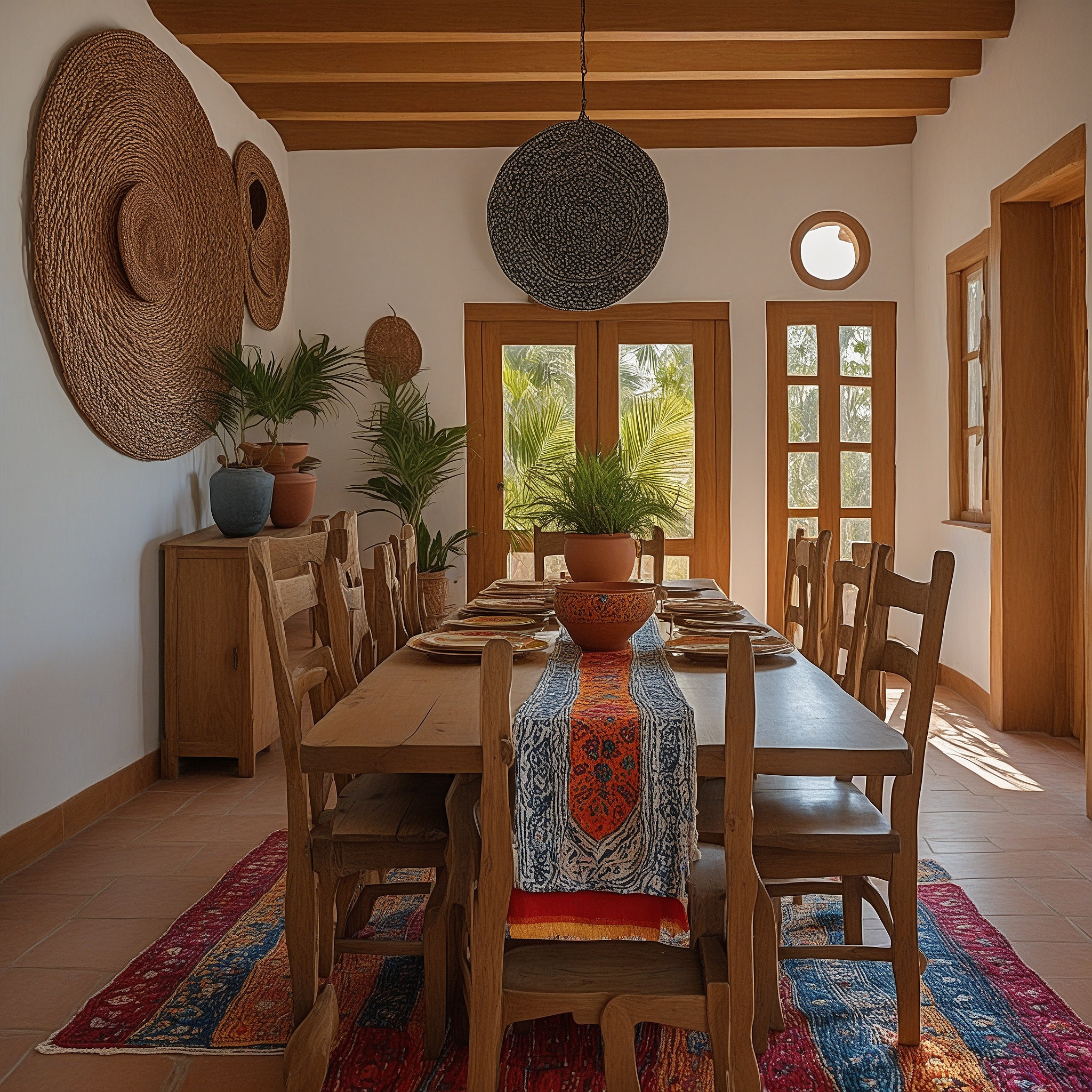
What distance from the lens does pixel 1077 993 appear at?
2.34 m

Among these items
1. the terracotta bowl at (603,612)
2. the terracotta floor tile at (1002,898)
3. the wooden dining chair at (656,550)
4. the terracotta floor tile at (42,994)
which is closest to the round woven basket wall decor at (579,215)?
the wooden dining chair at (656,550)

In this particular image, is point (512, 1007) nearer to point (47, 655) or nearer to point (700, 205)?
point (47, 655)

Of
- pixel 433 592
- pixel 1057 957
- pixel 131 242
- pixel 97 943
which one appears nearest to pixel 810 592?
pixel 1057 957

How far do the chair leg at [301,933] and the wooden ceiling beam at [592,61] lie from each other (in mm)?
3896

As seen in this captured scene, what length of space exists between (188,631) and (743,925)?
312 cm

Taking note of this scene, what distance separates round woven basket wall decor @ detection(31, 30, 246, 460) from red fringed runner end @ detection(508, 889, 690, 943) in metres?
2.63

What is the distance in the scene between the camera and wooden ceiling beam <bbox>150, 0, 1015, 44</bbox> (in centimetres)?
433

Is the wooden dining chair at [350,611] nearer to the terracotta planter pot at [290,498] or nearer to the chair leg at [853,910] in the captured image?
the chair leg at [853,910]

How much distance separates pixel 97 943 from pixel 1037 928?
2.39 metres

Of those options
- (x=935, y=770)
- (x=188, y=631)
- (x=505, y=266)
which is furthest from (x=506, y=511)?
(x=935, y=770)

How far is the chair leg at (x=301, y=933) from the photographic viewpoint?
6.63 feet

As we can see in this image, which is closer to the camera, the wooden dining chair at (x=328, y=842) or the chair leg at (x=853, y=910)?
the wooden dining chair at (x=328, y=842)

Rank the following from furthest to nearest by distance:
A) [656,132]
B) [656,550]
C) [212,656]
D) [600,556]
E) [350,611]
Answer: [656,132], [656,550], [212,656], [600,556], [350,611]

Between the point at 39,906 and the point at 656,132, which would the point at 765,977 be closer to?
the point at 39,906
